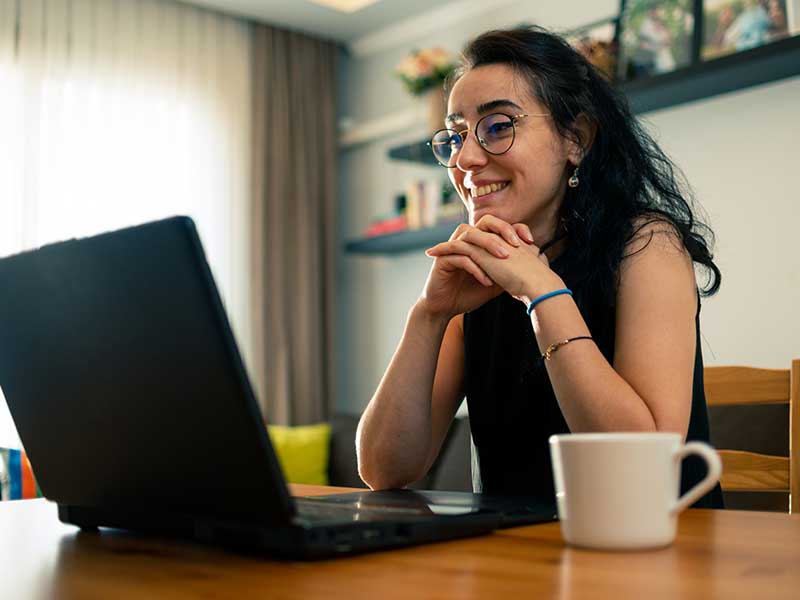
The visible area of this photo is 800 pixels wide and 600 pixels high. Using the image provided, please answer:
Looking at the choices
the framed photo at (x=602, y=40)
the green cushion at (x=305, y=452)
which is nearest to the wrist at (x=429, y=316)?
the framed photo at (x=602, y=40)

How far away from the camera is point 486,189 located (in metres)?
1.50

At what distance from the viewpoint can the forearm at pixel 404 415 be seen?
4.31 ft

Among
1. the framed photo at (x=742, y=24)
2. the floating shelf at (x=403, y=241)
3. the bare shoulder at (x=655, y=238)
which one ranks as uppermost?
the framed photo at (x=742, y=24)

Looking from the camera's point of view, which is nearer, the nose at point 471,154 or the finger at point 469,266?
the finger at point 469,266

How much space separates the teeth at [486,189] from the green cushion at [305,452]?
2.39 m

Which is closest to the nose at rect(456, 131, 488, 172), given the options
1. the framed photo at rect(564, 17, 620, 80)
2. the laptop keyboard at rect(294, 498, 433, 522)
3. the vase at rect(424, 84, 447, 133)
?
the laptop keyboard at rect(294, 498, 433, 522)

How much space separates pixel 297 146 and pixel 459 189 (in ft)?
9.47

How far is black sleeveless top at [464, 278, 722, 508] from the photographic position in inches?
53.7

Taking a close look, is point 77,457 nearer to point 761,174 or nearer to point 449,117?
point 449,117

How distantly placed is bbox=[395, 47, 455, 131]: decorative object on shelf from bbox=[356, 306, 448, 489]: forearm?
251cm

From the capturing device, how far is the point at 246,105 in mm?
4262

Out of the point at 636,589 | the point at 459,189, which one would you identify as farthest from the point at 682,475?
the point at 636,589

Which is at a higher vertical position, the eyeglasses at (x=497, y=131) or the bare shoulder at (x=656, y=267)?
the eyeglasses at (x=497, y=131)

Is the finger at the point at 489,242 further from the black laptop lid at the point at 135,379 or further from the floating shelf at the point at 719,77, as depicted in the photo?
the floating shelf at the point at 719,77
